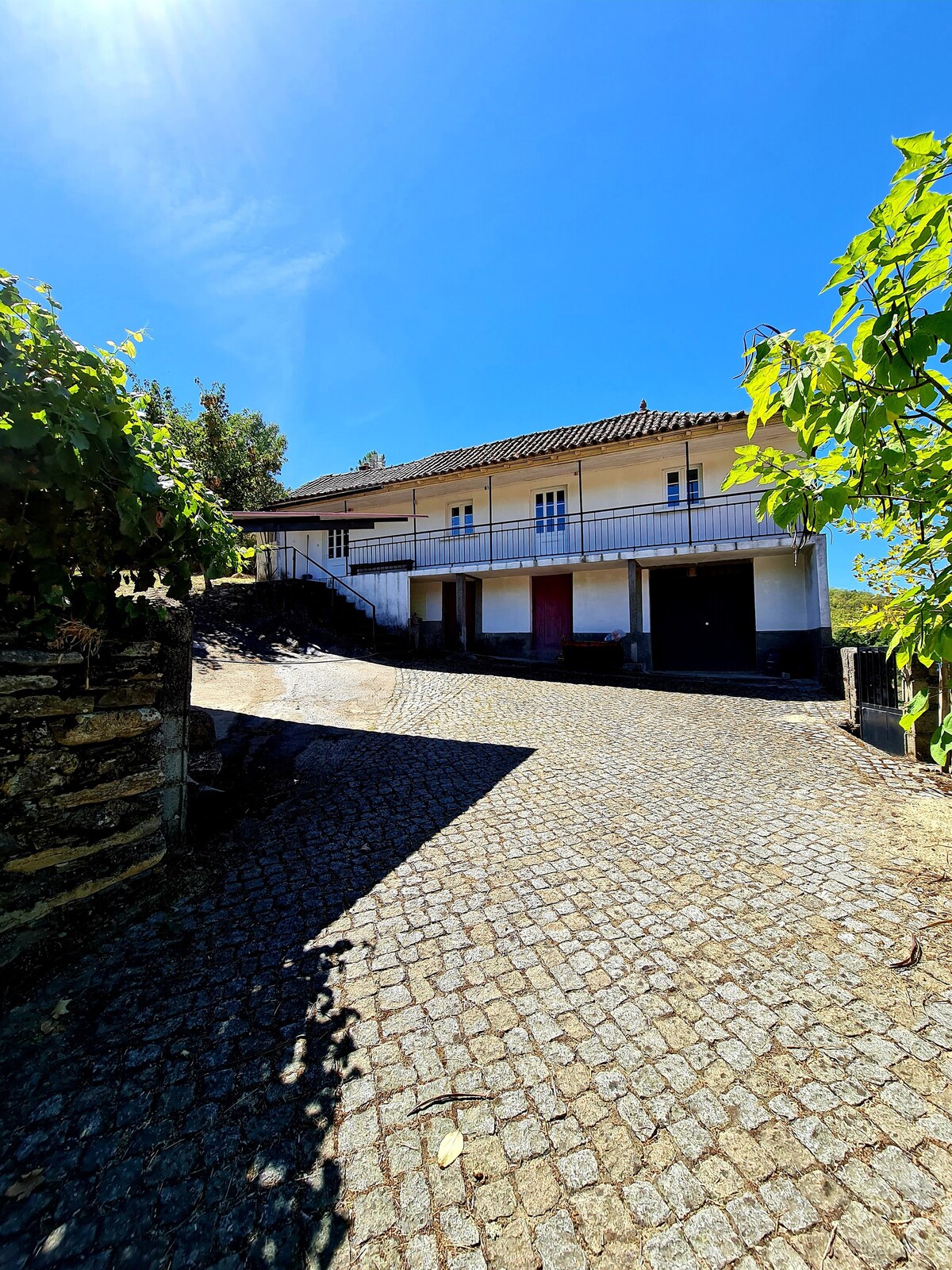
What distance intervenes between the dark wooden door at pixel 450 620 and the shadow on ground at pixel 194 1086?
13.2 m

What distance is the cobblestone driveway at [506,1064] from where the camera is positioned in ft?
4.40

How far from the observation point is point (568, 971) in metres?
2.27

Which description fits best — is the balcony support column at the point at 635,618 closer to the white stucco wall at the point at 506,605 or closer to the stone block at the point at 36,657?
the white stucco wall at the point at 506,605

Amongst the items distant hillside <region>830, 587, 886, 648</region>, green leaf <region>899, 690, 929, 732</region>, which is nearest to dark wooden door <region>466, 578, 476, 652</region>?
distant hillside <region>830, 587, 886, 648</region>

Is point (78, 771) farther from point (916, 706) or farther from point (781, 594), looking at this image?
point (781, 594)

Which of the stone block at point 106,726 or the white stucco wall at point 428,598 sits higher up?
the white stucco wall at point 428,598

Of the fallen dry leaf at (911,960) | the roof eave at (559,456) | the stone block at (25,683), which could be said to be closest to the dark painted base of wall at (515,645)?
the roof eave at (559,456)

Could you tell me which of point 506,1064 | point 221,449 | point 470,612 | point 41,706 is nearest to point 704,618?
point 470,612

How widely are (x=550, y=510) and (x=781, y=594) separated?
6398 millimetres

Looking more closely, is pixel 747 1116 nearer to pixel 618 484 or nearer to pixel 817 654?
pixel 817 654

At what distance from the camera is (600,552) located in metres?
12.5

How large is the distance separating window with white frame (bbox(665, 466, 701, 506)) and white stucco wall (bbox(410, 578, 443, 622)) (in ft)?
24.4

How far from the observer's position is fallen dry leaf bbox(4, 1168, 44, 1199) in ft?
4.69

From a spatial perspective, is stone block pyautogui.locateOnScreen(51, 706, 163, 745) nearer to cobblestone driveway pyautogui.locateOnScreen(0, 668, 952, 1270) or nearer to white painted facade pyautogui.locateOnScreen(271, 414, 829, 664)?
cobblestone driveway pyautogui.locateOnScreen(0, 668, 952, 1270)
